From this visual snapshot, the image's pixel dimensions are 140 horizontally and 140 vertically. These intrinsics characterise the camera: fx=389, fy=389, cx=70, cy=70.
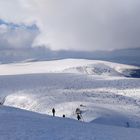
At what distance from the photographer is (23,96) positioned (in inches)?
4690

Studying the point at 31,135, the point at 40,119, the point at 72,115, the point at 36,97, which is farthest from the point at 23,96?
the point at 31,135

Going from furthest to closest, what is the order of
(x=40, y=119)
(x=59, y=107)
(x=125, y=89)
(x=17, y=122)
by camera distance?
(x=125, y=89), (x=59, y=107), (x=40, y=119), (x=17, y=122)

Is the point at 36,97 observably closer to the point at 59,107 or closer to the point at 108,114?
the point at 59,107

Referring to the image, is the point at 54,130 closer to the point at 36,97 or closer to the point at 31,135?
the point at 31,135

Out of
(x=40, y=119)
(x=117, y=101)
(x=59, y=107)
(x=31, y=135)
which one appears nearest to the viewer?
(x=31, y=135)

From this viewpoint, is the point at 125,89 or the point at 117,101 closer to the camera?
the point at 117,101

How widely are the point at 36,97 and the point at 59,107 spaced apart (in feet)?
81.6

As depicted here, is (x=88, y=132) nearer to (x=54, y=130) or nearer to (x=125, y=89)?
(x=54, y=130)

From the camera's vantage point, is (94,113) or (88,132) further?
(94,113)

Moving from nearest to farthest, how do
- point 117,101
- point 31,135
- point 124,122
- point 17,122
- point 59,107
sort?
point 31,135, point 17,122, point 124,122, point 59,107, point 117,101

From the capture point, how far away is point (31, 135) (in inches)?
1004

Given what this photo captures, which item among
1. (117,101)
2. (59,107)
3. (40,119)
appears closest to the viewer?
(40,119)

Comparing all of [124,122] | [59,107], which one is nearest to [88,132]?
[124,122]

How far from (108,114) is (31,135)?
5218cm
